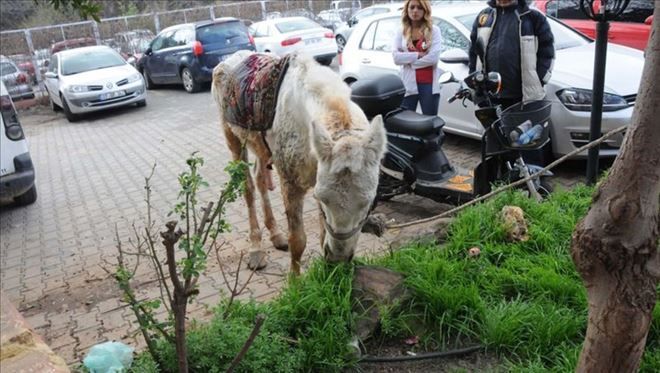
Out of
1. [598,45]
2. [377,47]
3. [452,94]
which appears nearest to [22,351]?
[598,45]

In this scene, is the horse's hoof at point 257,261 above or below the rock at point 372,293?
below

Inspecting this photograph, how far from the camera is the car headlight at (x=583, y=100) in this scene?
5680 mm

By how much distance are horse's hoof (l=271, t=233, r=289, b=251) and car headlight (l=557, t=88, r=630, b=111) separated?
3.50 meters

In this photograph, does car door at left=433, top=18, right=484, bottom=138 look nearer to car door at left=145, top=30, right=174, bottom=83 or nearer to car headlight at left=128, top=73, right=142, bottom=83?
car headlight at left=128, top=73, right=142, bottom=83

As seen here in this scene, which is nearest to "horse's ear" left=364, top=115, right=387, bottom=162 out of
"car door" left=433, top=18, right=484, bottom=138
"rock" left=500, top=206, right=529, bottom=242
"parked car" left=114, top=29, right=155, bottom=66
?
"rock" left=500, top=206, right=529, bottom=242

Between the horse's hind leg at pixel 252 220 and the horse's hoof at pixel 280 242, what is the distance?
0.65ft

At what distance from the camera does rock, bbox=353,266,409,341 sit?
3.17 m

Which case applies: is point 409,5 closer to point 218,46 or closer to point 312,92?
point 312,92

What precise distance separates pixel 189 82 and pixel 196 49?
1.44 meters

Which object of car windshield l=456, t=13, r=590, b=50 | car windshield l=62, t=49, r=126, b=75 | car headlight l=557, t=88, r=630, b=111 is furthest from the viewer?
car windshield l=62, t=49, r=126, b=75

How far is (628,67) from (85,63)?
45.0ft

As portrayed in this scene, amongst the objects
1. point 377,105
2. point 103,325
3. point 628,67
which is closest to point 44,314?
point 103,325

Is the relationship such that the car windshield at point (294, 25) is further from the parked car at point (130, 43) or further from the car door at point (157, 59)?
the parked car at point (130, 43)

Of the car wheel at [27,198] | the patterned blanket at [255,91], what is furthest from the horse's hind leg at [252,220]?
the car wheel at [27,198]
